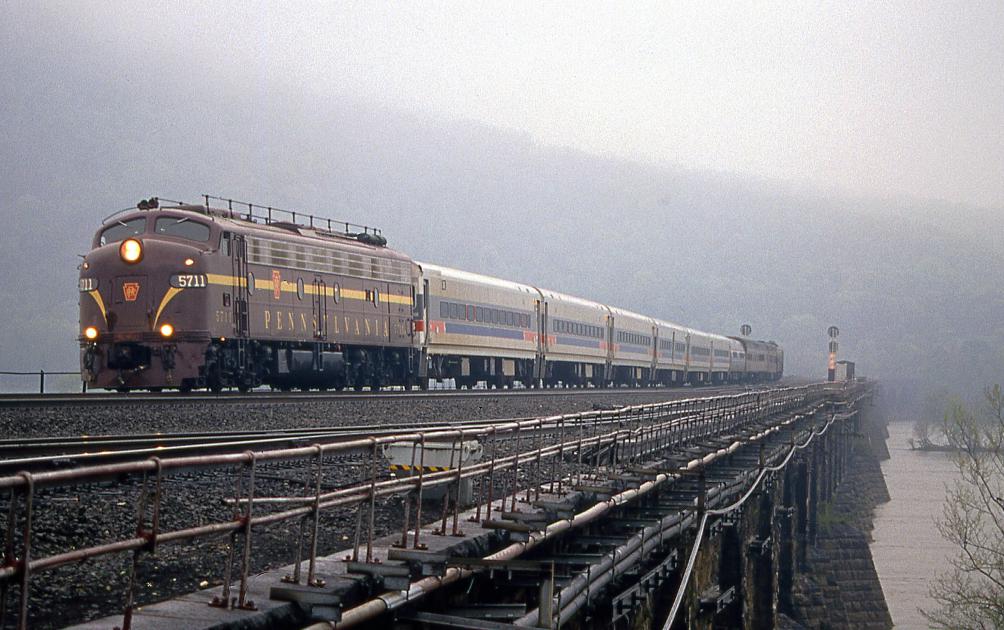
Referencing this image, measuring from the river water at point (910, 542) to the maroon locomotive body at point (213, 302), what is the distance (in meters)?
26.3

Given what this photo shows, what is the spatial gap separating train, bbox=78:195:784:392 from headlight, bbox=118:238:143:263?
0.07ft

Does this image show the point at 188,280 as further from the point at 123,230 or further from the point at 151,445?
the point at 151,445

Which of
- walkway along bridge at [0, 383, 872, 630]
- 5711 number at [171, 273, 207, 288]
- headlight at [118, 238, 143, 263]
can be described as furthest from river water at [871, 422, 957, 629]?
headlight at [118, 238, 143, 263]

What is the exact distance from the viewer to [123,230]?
2805cm

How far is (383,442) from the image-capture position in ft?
27.9

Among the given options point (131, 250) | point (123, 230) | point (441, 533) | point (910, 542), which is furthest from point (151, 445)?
point (910, 542)

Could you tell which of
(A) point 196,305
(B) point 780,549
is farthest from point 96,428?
(B) point 780,549

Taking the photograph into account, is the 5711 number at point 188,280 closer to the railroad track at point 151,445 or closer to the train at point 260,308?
the train at point 260,308

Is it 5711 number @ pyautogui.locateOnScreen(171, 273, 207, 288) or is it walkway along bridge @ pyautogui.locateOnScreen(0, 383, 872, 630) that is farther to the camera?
5711 number @ pyautogui.locateOnScreen(171, 273, 207, 288)

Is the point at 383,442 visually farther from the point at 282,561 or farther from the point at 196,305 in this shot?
the point at 196,305

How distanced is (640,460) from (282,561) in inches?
431

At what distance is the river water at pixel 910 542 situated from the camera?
53.0 metres

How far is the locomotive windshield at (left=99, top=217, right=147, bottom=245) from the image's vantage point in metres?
27.7

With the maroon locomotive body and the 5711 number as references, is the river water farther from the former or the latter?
the 5711 number
